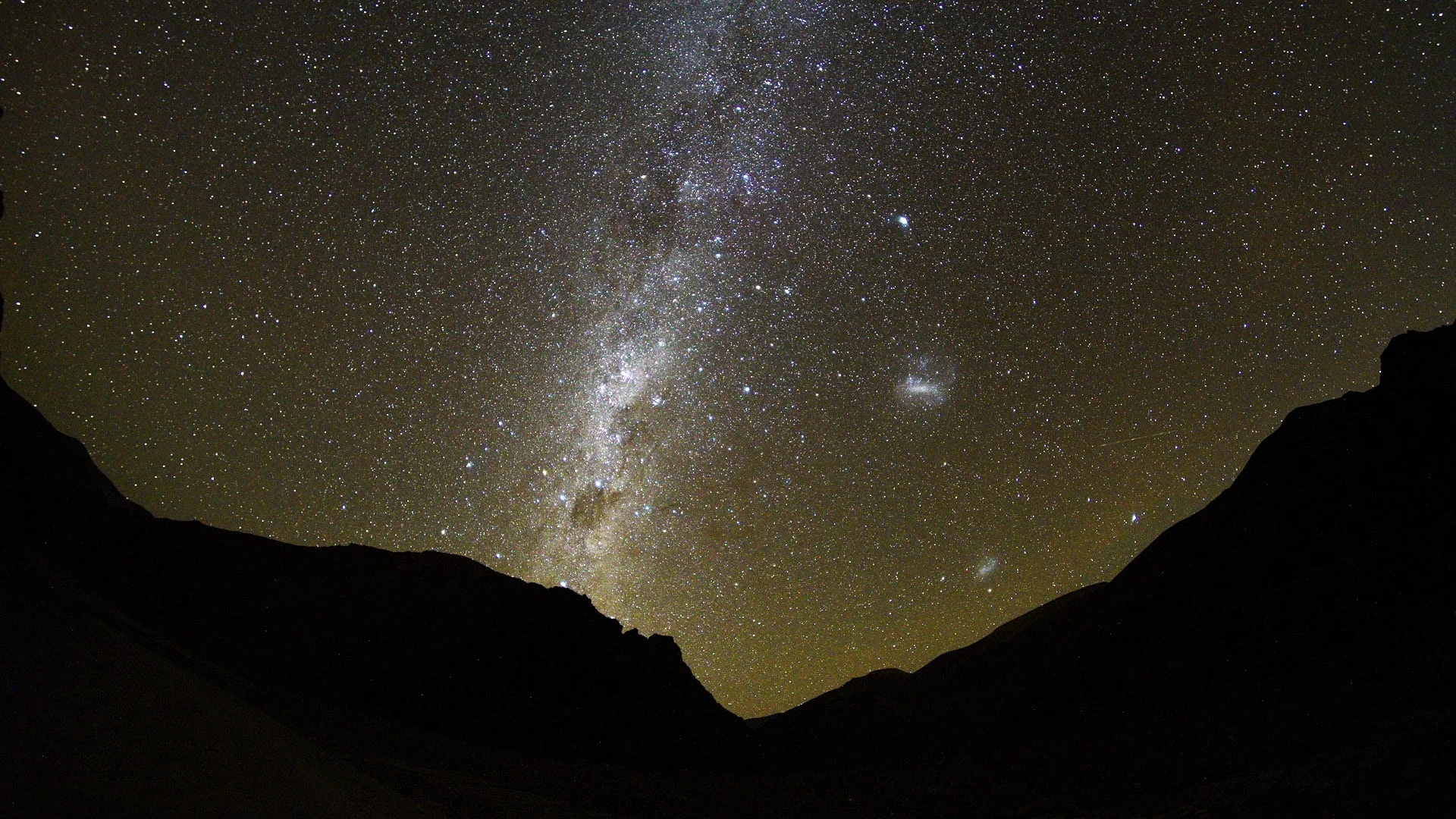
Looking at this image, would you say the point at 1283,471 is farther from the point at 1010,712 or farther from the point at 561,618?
the point at 561,618

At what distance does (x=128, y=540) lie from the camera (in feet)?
105

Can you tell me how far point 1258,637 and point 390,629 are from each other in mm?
34786

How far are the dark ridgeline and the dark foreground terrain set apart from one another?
0.51 ft

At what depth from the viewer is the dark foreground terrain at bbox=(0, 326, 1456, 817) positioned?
6547mm

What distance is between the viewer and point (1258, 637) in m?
21.7

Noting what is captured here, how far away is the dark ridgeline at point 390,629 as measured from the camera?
1107 inches

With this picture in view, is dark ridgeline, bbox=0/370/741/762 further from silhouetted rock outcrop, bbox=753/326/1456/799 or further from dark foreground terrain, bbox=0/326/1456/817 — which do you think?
silhouetted rock outcrop, bbox=753/326/1456/799

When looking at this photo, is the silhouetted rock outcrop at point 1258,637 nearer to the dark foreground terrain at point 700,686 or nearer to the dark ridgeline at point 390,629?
the dark foreground terrain at point 700,686

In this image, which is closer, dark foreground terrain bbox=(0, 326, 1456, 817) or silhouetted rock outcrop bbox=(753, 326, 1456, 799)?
dark foreground terrain bbox=(0, 326, 1456, 817)

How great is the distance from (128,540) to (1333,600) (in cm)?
4834

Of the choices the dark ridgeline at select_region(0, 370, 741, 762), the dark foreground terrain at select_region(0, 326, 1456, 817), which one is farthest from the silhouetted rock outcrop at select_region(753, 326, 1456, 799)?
the dark ridgeline at select_region(0, 370, 741, 762)

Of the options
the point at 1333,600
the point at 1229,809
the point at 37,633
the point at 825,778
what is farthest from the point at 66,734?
the point at 1333,600

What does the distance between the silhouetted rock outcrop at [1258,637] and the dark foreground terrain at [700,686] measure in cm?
12

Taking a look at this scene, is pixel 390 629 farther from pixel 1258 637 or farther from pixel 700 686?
pixel 1258 637
